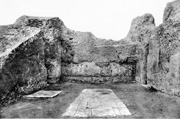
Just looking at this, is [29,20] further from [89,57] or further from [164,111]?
[164,111]

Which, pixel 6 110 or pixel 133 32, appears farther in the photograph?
pixel 133 32

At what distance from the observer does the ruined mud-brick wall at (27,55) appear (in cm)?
303

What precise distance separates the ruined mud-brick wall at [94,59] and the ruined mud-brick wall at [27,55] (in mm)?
377

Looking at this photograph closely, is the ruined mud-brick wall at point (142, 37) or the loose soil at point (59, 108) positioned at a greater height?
the ruined mud-brick wall at point (142, 37)

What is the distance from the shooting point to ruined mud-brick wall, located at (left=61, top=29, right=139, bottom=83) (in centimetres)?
542

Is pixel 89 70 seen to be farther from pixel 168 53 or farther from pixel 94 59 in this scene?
pixel 168 53

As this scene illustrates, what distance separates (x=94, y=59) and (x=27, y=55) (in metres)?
2.50

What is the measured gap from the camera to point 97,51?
5.52 meters

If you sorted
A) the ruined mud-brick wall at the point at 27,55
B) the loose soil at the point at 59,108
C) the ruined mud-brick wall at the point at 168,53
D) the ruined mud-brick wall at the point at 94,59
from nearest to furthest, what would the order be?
1. the loose soil at the point at 59,108
2. the ruined mud-brick wall at the point at 27,55
3. the ruined mud-brick wall at the point at 168,53
4. the ruined mud-brick wall at the point at 94,59

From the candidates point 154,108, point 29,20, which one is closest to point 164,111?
point 154,108

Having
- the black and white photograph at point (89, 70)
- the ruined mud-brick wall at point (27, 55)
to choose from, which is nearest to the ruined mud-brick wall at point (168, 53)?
the black and white photograph at point (89, 70)

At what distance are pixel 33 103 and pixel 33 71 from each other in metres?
1.22

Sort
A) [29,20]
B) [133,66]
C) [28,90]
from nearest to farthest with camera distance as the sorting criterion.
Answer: [28,90] < [29,20] < [133,66]

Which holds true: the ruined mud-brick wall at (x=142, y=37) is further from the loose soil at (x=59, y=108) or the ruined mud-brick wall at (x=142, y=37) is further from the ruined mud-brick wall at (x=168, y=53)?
the loose soil at (x=59, y=108)
